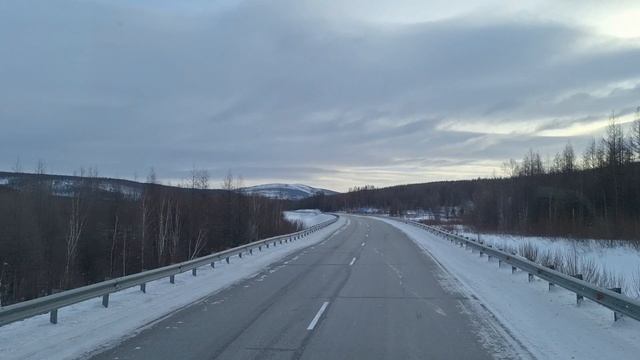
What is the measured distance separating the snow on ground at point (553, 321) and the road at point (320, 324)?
2.27ft

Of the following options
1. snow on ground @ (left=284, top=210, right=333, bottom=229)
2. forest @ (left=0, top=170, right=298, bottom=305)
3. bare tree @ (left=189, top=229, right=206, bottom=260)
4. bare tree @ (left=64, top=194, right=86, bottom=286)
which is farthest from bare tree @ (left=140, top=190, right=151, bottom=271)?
snow on ground @ (left=284, top=210, right=333, bottom=229)

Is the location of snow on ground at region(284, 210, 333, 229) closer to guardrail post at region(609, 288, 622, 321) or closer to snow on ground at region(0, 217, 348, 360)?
snow on ground at region(0, 217, 348, 360)

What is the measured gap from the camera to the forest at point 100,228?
53.6 metres

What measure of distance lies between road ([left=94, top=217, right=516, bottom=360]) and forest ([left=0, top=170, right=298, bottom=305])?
94.2 ft

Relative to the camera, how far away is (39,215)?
63.8m

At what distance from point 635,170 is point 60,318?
7547 centimetres

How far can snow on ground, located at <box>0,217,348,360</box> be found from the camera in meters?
7.89

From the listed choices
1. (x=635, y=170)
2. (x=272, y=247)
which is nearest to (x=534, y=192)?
(x=635, y=170)

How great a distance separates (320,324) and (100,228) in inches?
2608

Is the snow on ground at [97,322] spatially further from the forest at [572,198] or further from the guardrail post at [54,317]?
the forest at [572,198]

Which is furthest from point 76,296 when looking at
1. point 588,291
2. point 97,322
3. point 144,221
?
point 144,221

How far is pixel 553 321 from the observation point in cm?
1009

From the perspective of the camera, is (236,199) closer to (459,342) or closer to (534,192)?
(534,192)

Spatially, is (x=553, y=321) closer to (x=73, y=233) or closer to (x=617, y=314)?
(x=617, y=314)
